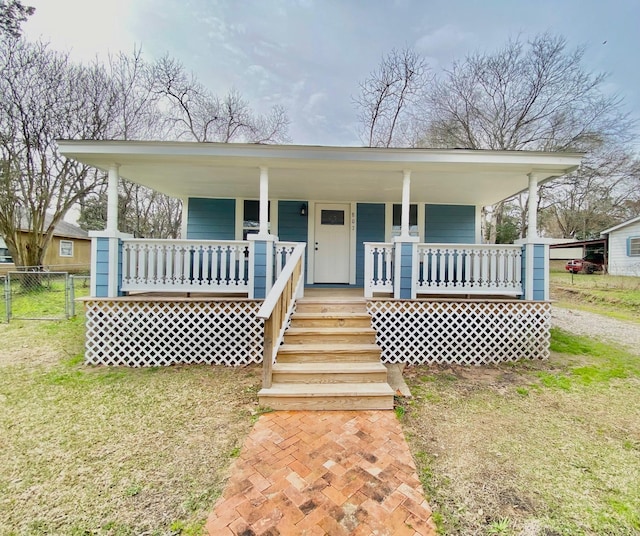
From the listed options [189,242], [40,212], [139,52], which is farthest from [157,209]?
[189,242]

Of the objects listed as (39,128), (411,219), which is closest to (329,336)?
(411,219)

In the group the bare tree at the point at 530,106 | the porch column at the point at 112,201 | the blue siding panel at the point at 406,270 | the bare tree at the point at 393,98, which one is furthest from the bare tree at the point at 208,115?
the blue siding panel at the point at 406,270

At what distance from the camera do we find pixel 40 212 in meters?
11.3

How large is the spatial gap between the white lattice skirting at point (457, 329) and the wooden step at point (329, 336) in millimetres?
628

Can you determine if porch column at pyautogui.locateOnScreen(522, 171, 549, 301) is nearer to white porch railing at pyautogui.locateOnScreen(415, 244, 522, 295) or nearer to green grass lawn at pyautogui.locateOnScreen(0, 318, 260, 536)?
white porch railing at pyautogui.locateOnScreen(415, 244, 522, 295)

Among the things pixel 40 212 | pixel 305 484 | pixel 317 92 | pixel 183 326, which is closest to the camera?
pixel 305 484

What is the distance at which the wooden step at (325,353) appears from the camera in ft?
12.0

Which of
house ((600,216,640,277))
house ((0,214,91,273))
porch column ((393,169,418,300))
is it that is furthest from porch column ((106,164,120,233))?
house ((600,216,640,277))

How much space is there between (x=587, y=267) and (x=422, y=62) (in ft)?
51.2

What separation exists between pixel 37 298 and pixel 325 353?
10827mm

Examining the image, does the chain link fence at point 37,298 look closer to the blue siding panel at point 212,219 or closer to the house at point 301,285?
the blue siding panel at point 212,219

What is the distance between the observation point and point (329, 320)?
426 centimetres

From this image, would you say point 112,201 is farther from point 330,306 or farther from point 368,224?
point 368,224

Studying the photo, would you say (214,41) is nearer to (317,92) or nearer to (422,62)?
(317,92)
